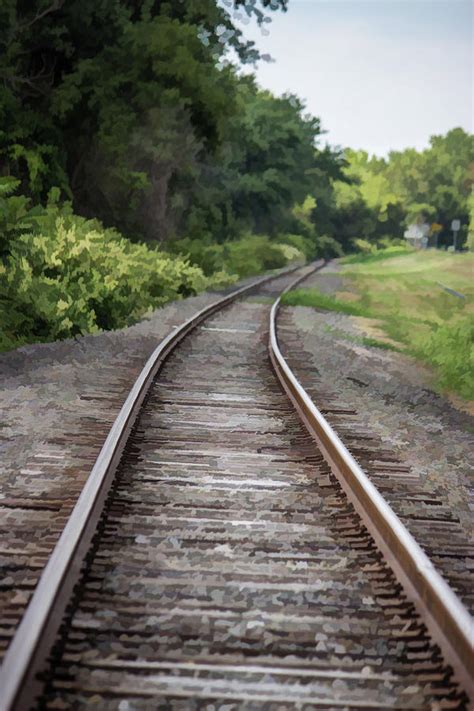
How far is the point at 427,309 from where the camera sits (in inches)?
1192

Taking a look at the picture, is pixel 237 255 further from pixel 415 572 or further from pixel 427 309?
pixel 415 572

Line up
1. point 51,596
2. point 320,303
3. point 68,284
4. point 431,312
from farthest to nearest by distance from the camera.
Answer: point 431,312 < point 320,303 < point 68,284 < point 51,596

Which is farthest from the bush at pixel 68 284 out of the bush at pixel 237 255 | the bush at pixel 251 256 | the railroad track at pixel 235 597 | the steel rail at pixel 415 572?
the bush at pixel 251 256

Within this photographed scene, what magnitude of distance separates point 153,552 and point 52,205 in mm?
20469

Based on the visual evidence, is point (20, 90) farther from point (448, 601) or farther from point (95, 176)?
point (448, 601)

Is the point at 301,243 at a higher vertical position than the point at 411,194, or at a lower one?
lower

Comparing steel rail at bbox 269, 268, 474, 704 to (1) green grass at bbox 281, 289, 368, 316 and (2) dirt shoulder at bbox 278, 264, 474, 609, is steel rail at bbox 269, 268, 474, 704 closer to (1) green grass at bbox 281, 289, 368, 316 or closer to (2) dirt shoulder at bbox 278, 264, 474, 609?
(2) dirt shoulder at bbox 278, 264, 474, 609

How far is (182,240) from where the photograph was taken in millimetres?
36562

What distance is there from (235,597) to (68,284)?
1328 cm

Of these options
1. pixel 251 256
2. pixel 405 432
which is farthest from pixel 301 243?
pixel 405 432

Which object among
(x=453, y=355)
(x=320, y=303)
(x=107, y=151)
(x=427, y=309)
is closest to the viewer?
(x=453, y=355)

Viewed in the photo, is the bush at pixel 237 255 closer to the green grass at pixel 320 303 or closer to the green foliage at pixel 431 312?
the green foliage at pixel 431 312

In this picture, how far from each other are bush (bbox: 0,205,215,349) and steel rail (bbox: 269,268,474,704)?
8174mm

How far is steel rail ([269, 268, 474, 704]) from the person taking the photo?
3.23 metres
